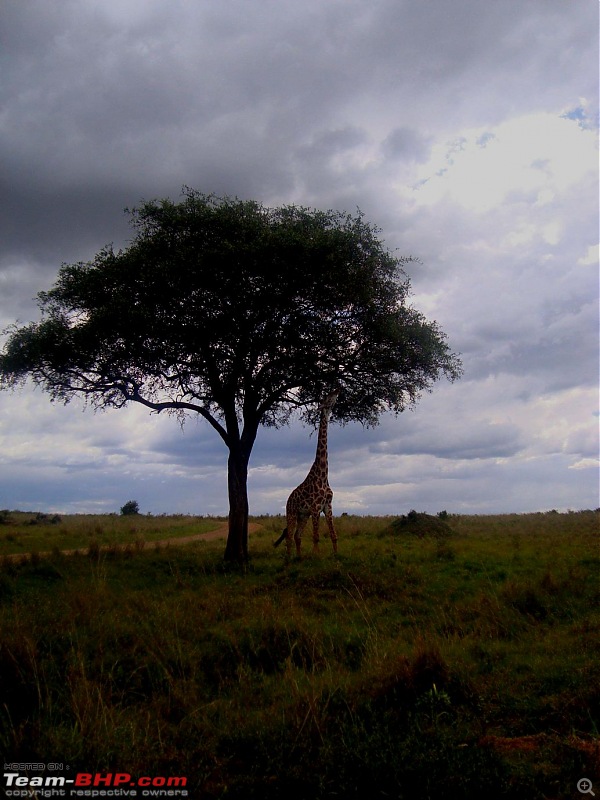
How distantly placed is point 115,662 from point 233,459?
1229 centimetres

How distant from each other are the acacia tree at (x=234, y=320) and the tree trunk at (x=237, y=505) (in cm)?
3

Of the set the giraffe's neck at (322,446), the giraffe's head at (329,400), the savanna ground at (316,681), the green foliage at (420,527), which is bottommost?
the savanna ground at (316,681)

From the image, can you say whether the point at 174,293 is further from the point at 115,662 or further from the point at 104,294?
the point at 115,662

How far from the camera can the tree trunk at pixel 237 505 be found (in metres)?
19.2

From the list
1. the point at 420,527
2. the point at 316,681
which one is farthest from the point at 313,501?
the point at 316,681

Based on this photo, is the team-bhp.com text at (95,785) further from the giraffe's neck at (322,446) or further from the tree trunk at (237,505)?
the giraffe's neck at (322,446)

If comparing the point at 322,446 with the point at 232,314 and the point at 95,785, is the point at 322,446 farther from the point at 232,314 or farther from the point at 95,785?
the point at 95,785

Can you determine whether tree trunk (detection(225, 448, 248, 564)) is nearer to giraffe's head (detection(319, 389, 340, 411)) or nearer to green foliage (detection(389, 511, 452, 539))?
giraffe's head (detection(319, 389, 340, 411))

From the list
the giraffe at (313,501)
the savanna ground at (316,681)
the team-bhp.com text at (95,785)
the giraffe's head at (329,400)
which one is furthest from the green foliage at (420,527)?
the team-bhp.com text at (95,785)

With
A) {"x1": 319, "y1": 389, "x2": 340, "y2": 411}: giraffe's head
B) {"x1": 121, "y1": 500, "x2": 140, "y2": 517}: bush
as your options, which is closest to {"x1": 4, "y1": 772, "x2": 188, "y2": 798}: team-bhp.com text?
{"x1": 319, "y1": 389, "x2": 340, "y2": 411}: giraffe's head

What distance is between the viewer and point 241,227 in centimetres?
1864

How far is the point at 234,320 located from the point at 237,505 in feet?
20.3

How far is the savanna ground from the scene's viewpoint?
5102 millimetres

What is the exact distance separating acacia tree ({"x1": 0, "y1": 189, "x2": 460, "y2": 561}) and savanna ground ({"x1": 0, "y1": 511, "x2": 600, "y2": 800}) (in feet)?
23.3
